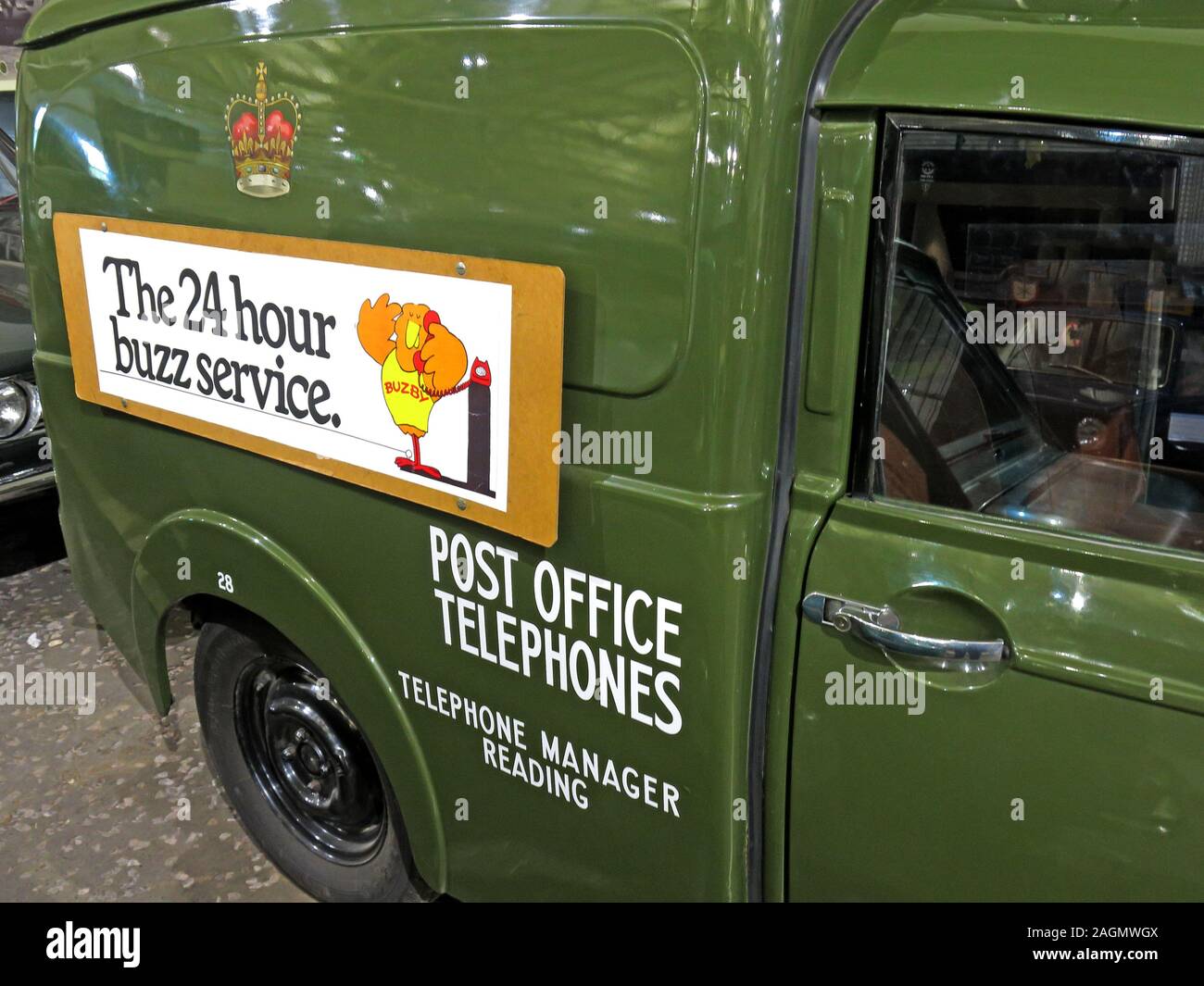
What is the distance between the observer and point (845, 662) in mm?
1521

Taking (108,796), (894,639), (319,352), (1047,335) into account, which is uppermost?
(1047,335)

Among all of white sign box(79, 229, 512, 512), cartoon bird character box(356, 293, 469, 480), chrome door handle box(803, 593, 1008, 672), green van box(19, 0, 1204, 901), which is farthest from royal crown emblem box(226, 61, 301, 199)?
chrome door handle box(803, 593, 1008, 672)

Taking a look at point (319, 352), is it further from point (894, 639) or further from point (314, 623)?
point (894, 639)

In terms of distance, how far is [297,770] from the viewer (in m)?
2.62

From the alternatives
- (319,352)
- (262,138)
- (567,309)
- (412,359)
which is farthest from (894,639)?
(262,138)

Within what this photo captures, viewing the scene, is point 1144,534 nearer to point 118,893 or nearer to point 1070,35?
point 1070,35

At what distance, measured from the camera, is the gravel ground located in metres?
2.70

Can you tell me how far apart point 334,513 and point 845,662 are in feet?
3.29

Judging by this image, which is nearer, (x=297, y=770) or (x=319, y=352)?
(x=319, y=352)

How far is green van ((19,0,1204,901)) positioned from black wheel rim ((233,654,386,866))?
403 mm

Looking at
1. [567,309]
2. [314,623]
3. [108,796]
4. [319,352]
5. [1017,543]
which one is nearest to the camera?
[1017,543]

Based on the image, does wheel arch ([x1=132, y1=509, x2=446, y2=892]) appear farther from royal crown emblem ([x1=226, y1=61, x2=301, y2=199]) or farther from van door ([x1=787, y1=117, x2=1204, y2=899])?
van door ([x1=787, y1=117, x2=1204, y2=899])

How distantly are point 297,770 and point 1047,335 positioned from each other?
6.66ft

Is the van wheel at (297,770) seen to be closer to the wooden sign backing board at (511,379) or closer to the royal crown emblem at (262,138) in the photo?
the wooden sign backing board at (511,379)
